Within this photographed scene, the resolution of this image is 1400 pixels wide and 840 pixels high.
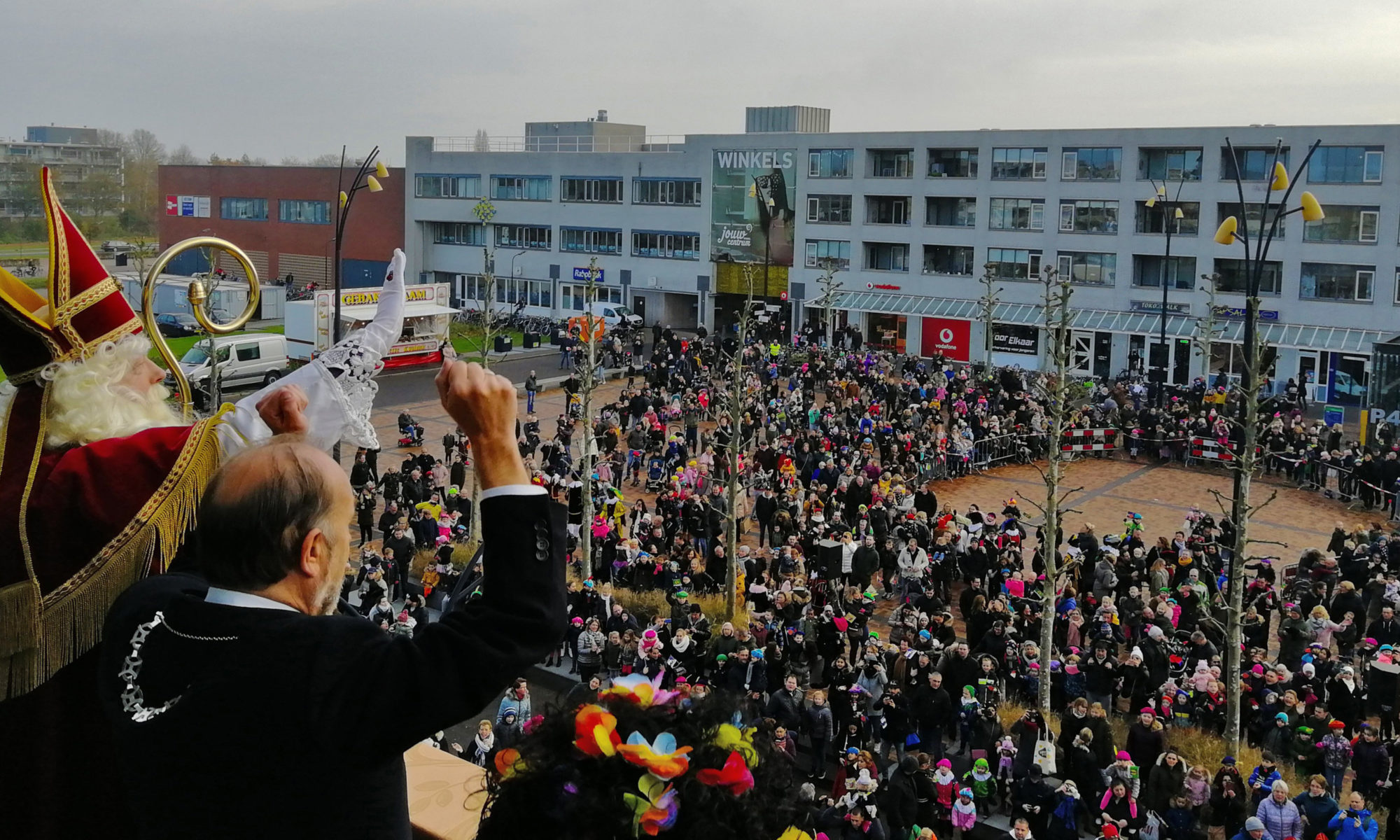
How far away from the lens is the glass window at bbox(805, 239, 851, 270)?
54.8 meters

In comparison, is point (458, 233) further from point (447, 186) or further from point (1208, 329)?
point (1208, 329)

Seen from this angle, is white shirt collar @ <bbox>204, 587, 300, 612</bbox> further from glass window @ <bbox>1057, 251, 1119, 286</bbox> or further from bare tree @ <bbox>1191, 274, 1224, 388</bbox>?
glass window @ <bbox>1057, 251, 1119, 286</bbox>

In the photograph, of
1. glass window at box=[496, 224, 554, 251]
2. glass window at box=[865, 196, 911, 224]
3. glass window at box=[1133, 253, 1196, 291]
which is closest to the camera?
glass window at box=[1133, 253, 1196, 291]

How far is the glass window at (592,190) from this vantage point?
201ft

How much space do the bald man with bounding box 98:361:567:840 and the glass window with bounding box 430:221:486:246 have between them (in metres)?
64.3

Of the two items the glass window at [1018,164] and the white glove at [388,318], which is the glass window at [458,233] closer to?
the glass window at [1018,164]

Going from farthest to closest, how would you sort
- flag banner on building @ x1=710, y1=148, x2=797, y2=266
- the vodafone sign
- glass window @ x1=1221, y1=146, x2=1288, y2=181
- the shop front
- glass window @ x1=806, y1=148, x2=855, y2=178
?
flag banner on building @ x1=710, y1=148, x2=797, y2=266 → glass window @ x1=806, y1=148, x2=855, y2=178 → the shop front → the vodafone sign → glass window @ x1=1221, y1=146, x2=1288, y2=181

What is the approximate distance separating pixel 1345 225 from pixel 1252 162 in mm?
3821

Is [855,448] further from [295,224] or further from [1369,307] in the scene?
[295,224]

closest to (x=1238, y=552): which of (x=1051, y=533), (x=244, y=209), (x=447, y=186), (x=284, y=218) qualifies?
(x=1051, y=533)

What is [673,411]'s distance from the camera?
34469 millimetres

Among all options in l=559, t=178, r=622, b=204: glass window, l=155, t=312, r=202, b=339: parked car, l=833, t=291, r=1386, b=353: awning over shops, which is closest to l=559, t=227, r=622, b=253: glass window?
l=559, t=178, r=622, b=204: glass window

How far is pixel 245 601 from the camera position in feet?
6.88

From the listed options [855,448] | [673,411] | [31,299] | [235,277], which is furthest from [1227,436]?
[235,277]
